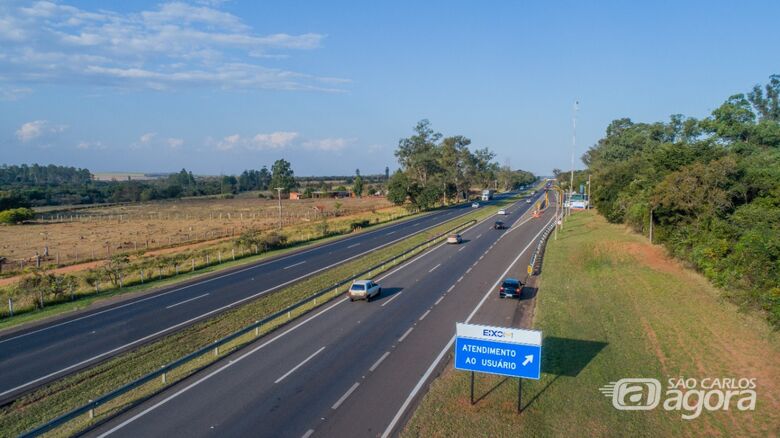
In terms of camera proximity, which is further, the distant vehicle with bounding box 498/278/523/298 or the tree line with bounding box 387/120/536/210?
the tree line with bounding box 387/120/536/210

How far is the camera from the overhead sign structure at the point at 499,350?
47.8 feet

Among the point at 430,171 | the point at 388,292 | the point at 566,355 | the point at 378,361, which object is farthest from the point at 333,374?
the point at 430,171

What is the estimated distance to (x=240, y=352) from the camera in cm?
2038

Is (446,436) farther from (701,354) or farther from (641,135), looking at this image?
(641,135)

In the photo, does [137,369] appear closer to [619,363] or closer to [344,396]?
[344,396]

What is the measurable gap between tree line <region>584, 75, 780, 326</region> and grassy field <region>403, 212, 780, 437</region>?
5.79 feet

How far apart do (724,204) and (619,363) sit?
22.3m

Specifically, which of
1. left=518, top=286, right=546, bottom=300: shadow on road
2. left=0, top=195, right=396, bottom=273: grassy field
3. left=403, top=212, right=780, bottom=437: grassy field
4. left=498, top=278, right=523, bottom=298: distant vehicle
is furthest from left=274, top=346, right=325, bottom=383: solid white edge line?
left=0, top=195, right=396, bottom=273: grassy field

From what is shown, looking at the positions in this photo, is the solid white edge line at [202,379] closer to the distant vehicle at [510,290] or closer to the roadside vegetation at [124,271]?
the distant vehicle at [510,290]

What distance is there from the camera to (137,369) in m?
18.7

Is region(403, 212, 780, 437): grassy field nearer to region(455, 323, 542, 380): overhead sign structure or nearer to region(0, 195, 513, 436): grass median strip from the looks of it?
region(455, 323, 542, 380): overhead sign structure

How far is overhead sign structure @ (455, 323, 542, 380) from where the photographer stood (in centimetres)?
1457

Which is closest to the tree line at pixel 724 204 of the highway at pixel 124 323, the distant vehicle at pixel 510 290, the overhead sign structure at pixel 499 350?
the distant vehicle at pixel 510 290

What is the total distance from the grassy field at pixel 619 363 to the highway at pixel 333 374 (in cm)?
150
